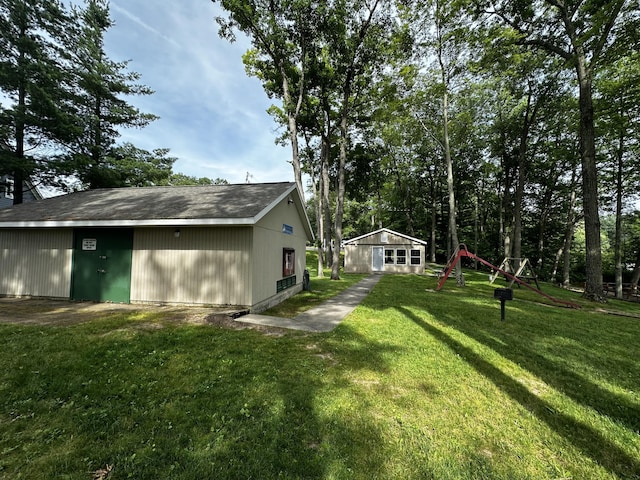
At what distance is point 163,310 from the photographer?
686 centimetres

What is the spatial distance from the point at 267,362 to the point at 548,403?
402 cm

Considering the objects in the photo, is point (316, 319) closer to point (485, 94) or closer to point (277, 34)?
point (277, 34)

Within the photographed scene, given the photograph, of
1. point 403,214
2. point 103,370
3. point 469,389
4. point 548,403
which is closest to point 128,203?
point 103,370

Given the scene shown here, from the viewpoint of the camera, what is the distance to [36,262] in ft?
26.8

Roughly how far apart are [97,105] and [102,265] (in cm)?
1664

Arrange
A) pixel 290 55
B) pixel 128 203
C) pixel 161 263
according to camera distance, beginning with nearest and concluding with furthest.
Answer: pixel 161 263
pixel 128 203
pixel 290 55

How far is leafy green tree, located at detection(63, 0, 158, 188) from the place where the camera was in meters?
15.8

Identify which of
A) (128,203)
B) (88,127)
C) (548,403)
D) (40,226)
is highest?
(88,127)

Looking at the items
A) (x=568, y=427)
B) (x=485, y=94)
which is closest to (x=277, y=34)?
(x=485, y=94)

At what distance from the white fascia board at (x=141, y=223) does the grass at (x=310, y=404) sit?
8.62 ft

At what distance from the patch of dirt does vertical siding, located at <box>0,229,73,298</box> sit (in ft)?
1.85

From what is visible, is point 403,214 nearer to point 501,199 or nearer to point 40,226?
point 501,199

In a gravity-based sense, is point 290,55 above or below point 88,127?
above

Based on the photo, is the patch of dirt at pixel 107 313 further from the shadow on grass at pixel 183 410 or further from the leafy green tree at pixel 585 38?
the leafy green tree at pixel 585 38
